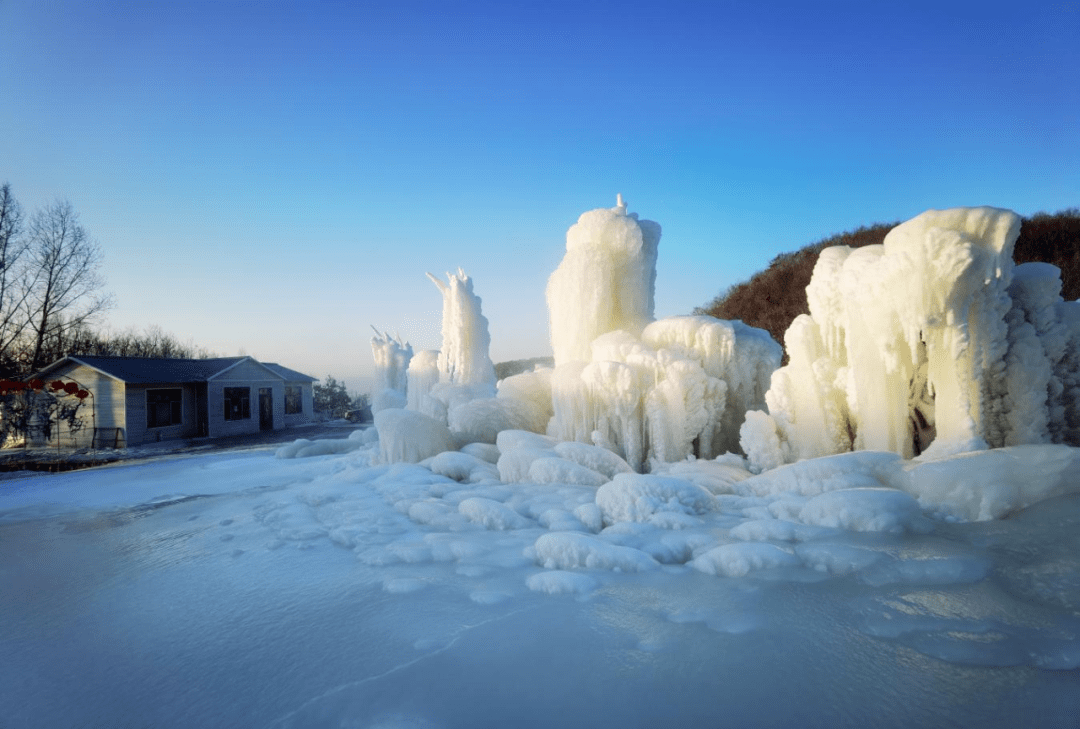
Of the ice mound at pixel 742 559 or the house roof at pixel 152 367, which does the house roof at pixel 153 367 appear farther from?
the ice mound at pixel 742 559

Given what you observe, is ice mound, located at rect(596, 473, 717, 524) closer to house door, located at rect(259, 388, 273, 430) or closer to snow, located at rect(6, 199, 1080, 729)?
snow, located at rect(6, 199, 1080, 729)

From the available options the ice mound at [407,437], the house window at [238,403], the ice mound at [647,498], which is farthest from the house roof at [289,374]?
the ice mound at [647,498]

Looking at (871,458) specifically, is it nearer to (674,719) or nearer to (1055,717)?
(1055,717)

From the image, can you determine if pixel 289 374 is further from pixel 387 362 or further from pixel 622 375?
pixel 622 375

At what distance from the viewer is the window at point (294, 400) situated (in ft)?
87.2

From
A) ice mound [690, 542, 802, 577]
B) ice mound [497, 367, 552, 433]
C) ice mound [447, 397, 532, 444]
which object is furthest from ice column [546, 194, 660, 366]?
ice mound [690, 542, 802, 577]

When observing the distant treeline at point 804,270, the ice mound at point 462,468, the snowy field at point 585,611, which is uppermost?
the distant treeline at point 804,270

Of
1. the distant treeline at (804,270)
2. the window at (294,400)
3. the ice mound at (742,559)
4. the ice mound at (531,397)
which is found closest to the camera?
the ice mound at (742,559)

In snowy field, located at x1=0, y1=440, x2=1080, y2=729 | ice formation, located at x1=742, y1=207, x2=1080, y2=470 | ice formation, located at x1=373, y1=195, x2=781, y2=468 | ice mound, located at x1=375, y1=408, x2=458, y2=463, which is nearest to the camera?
snowy field, located at x1=0, y1=440, x2=1080, y2=729

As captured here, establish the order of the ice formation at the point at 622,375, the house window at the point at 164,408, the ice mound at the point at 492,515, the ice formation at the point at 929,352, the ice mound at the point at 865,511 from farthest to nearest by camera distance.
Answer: the house window at the point at 164,408 → the ice formation at the point at 622,375 → the ice formation at the point at 929,352 → the ice mound at the point at 492,515 → the ice mound at the point at 865,511

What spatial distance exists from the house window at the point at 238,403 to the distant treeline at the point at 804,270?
61.8ft

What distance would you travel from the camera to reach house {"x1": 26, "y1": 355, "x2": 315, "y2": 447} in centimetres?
1631

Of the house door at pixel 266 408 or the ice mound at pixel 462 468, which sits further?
the house door at pixel 266 408

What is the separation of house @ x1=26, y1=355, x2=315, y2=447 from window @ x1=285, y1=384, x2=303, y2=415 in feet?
4.84
